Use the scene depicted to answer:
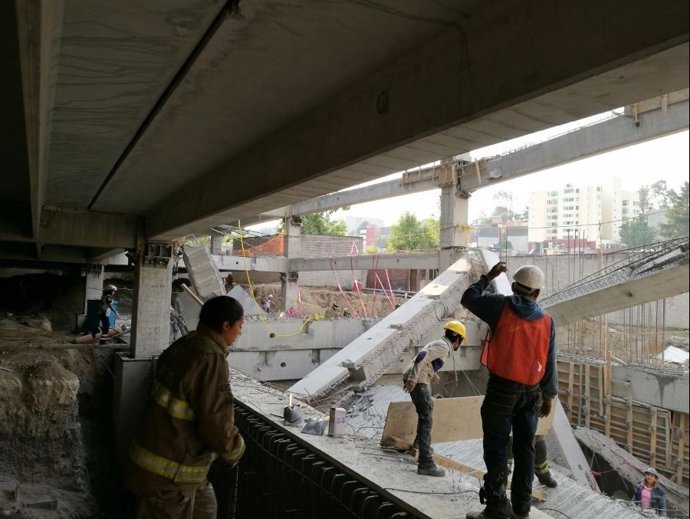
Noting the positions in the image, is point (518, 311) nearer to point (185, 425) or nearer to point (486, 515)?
point (486, 515)

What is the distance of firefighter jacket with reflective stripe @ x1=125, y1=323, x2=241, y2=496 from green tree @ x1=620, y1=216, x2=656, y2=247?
2.28 meters

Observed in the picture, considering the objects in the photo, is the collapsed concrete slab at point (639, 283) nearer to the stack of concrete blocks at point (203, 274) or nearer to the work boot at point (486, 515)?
the work boot at point (486, 515)

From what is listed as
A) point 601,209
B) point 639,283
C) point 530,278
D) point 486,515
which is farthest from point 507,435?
point 601,209

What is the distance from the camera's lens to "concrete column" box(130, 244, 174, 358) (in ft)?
29.5

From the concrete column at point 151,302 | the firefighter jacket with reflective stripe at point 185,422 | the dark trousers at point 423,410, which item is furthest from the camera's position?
the concrete column at point 151,302

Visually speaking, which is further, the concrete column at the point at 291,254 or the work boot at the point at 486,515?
the concrete column at the point at 291,254

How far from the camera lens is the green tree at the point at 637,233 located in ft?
6.70

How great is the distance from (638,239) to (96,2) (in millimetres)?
2703

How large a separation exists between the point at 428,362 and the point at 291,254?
19370 mm

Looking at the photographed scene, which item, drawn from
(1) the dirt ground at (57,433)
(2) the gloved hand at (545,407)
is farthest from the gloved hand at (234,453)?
(1) the dirt ground at (57,433)

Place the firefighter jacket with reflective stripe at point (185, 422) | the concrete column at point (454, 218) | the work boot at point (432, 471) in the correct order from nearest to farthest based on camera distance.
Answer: the firefighter jacket with reflective stripe at point (185, 422) < the work boot at point (432, 471) < the concrete column at point (454, 218)

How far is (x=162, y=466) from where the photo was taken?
2.96m

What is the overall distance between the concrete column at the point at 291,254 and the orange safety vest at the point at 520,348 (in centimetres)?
2093

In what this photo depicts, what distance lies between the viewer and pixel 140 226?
8875 millimetres
